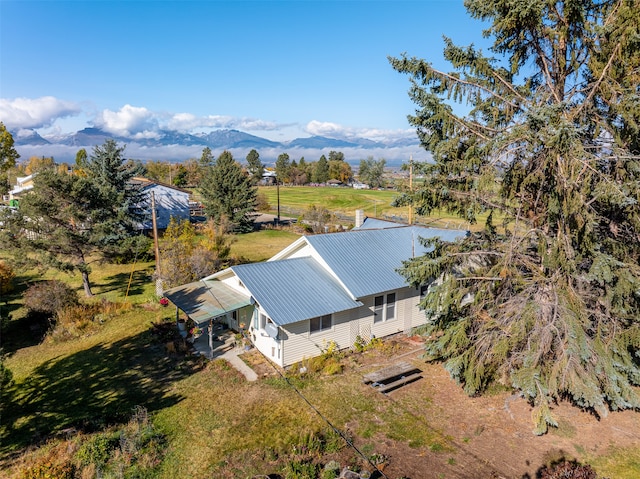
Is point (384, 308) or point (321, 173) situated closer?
point (384, 308)

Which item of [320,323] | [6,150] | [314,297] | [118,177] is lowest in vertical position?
[320,323]

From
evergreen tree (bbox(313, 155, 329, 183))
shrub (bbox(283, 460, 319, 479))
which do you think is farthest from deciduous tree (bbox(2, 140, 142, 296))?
evergreen tree (bbox(313, 155, 329, 183))

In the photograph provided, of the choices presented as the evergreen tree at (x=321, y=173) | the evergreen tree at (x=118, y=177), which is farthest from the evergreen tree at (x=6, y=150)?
the evergreen tree at (x=321, y=173)

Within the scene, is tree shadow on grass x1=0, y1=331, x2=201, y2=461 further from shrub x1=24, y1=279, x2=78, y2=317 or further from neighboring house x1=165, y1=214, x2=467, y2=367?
shrub x1=24, y1=279, x2=78, y2=317

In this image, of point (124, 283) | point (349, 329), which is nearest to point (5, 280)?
point (124, 283)

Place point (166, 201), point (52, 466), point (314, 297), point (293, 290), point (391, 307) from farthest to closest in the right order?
point (166, 201) < point (391, 307) < point (293, 290) < point (314, 297) < point (52, 466)

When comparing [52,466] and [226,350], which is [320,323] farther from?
[52,466]
